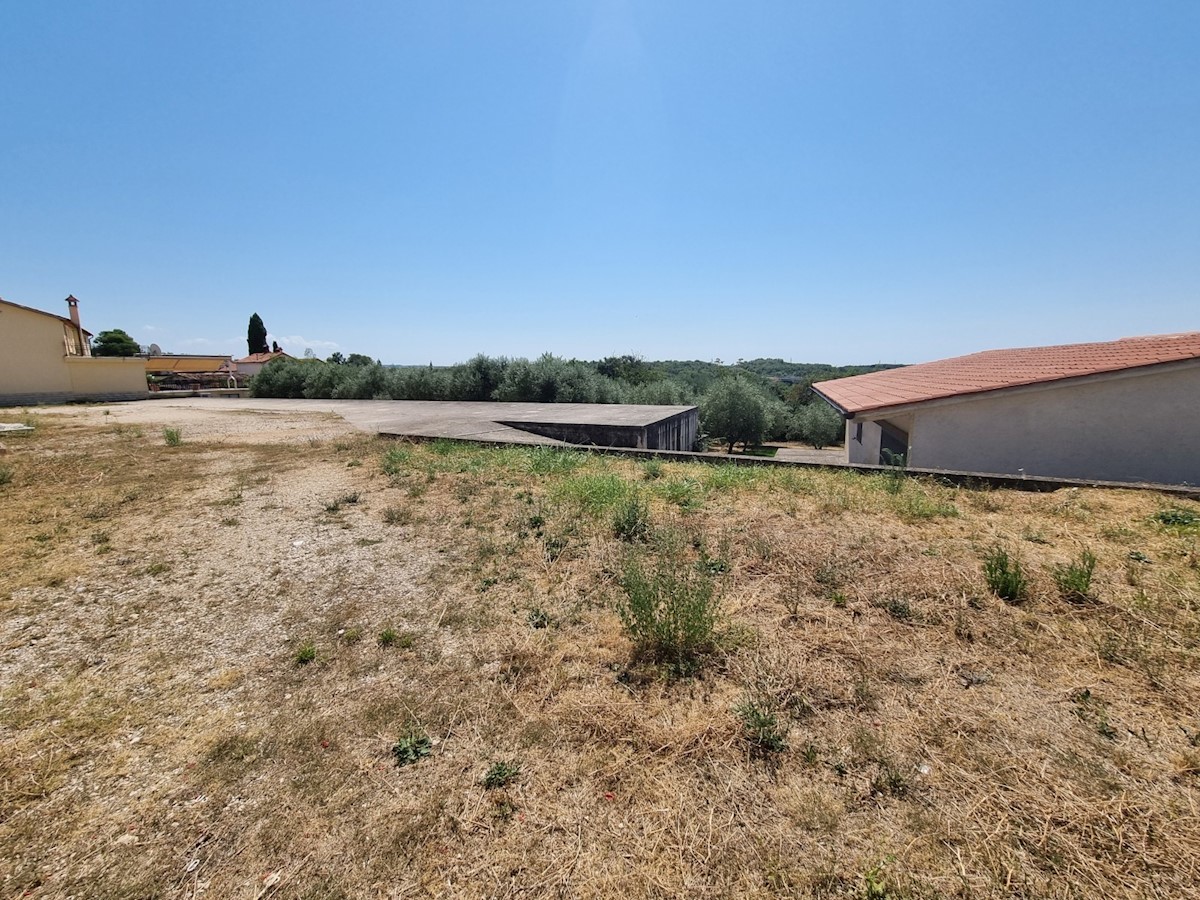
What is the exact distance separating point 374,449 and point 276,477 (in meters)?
2.17

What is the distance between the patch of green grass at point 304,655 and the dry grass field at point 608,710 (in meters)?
0.01

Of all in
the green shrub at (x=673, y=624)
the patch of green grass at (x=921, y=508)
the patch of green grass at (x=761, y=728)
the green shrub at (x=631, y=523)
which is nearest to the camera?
the patch of green grass at (x=761, y=728)

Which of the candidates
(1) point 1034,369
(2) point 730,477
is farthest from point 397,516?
(1) point 1034,369

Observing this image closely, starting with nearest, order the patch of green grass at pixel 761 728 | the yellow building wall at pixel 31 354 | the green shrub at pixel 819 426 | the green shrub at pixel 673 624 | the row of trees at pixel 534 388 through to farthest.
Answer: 1. the patch of green grass at pixel 761 728
2. the green shrub at pixel 673 624
3. the row of trees at pixel 534 388
4. the yellow building wall at pixel 31 354
5. the green shrub at pixel 819 426

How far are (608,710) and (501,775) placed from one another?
0.60 metres

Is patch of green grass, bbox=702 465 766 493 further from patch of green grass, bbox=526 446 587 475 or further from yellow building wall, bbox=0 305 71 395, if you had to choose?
yellow building wall, bbox=0 305 71 395

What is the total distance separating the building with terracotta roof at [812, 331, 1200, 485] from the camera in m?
8.30

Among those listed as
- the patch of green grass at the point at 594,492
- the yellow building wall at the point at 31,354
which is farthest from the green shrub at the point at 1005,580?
the yellow building wall at the point at 31,354

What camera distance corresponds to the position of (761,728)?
7.16ft

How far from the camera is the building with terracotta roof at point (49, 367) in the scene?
22.7 metres

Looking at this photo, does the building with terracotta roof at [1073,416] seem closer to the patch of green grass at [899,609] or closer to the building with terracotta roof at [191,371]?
the patch of green grass at [899,609]

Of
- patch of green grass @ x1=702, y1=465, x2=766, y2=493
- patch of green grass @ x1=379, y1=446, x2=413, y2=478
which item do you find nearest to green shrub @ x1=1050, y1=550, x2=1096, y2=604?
patch of green grass @ x1=702, y1=465, x2=766, y2=493

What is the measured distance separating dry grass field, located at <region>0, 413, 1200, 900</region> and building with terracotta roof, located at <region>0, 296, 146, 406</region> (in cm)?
2896

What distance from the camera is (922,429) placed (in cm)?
1041
